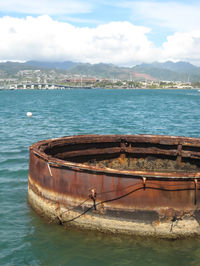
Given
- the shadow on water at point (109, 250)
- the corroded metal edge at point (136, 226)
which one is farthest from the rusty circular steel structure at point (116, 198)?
the shadow on water at point (109, 250)

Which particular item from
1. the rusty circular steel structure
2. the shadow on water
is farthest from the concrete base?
the shadow on water

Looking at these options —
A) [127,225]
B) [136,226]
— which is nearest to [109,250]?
[127,225]

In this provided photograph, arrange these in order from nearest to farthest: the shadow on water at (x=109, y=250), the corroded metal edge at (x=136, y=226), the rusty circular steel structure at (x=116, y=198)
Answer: the shadow on water at (x=109, y=250) < the rusty circular steel structure at (x=116, y=198) < the corroded metal edge at (x=136, y=226)

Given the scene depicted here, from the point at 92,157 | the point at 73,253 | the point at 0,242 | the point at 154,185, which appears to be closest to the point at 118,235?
the point at 73,253

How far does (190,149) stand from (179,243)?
595cm

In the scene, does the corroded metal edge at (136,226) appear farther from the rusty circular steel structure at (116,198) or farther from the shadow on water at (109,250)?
the shadow on water at (109,250)

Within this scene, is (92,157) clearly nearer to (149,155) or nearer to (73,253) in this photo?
(149,155)

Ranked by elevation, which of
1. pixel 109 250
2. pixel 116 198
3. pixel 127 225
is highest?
pixel 116 198

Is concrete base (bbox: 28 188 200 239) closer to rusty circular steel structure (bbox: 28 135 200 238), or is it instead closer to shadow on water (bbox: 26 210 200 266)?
rusty circular steel structure (bbox: 28 135 200 238)

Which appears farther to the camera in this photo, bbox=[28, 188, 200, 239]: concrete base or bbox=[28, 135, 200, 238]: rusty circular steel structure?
bbox=[28, 188, 200, 239]: concrete base

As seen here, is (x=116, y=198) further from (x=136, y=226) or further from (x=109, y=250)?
(x=109, y=250)

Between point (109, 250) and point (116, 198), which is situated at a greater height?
point (116, 198)

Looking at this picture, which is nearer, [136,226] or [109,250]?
[109,250]

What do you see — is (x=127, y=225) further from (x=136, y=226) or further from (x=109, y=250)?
(x=109, y=250)
